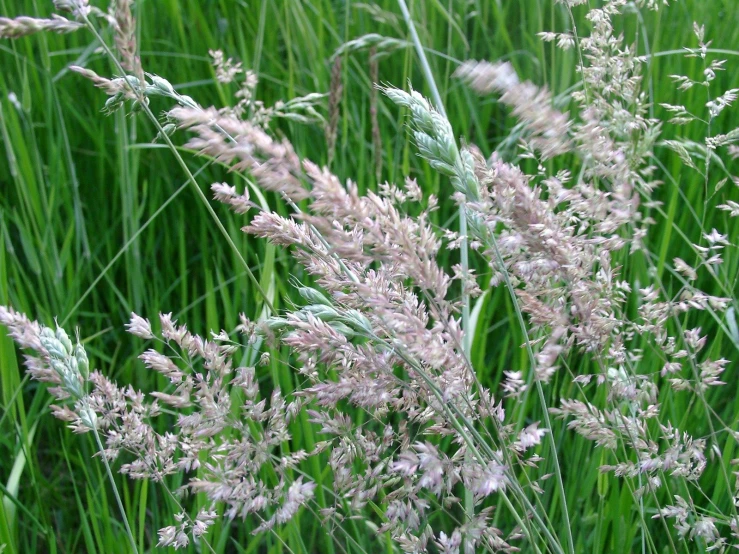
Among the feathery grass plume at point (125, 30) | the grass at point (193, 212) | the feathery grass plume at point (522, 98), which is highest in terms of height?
the feathery grass plume at point (125, 30)

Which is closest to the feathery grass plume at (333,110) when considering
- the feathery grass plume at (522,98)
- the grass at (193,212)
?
the grass at (193,212)

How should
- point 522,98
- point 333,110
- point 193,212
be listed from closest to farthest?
point 522,98 < point 333,110 < point 193,212

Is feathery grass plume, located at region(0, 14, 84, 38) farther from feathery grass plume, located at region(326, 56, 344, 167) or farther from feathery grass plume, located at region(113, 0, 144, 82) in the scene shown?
feathery grass plume, located at region(326, 56, 344, 167)

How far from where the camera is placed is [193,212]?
2.22 m

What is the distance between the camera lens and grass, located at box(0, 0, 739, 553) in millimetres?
1551

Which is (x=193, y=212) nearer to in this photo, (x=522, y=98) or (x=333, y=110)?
(x=333, y=110)

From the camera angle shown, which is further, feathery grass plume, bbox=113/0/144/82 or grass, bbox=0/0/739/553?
grass, bbox=0/0/739/553

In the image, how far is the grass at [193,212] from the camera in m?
1.55

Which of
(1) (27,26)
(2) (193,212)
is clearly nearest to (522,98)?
(1) (27,26)

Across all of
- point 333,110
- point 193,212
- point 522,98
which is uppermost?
point 522,98

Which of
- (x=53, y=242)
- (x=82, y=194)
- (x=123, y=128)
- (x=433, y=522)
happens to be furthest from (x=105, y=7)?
(x=433, y=522)

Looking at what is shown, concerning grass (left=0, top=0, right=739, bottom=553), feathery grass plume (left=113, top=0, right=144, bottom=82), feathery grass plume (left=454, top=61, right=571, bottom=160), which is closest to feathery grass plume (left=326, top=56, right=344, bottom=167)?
grass (left=0, top=0, right=739, bottom=553)

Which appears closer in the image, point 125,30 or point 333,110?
point 125,30

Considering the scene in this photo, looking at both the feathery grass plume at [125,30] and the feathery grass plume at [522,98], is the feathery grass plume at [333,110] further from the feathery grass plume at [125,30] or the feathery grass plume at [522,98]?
the feathery grass plume at [522,98]
